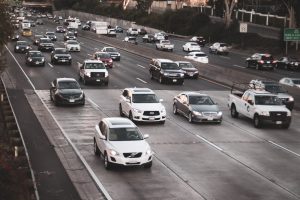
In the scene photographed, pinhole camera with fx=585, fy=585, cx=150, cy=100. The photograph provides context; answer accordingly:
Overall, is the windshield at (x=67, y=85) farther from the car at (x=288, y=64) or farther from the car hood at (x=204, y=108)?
the car at (x=288, y=64)

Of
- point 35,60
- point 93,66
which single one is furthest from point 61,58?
point 93,66

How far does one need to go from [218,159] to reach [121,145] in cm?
419

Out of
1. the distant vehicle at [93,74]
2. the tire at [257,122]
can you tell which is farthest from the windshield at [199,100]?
the distant vehicle at [93,74]

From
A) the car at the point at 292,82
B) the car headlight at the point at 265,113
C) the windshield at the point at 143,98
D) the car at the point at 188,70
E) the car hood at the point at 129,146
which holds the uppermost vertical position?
the car hood at the point at 129,146

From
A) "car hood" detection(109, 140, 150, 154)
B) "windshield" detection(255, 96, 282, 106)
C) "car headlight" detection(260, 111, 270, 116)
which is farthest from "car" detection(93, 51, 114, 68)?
"car hood" detection(109, 140, 150, 154)

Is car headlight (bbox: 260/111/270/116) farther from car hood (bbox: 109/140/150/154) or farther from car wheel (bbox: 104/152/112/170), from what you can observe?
car wheel (bbox: 104/152/112/170)

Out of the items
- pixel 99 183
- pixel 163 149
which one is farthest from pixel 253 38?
pixel 99 183

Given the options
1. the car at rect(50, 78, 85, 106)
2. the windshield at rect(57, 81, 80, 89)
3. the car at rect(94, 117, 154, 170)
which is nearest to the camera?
the car at rect(94, 117, 154, 170)

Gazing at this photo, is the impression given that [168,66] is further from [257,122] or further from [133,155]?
[133,155]

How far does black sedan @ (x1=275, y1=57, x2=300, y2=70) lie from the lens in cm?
6378

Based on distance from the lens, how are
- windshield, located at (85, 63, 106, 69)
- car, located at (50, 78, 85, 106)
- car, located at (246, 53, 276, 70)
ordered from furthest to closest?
1. car, located at (246, 53, 276, 70)
2. windshield, located at (85, 63, 106, 69)
3. car, located at (50, 78, 85, 106)

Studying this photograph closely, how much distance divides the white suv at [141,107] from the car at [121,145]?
6883mm

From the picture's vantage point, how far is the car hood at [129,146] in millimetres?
20266

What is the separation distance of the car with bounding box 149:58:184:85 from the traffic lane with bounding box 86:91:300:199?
49.4ft
